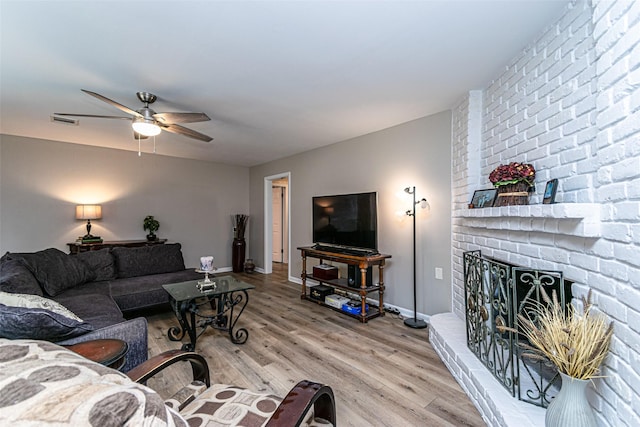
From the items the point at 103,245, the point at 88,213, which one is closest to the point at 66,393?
the point at 103,245

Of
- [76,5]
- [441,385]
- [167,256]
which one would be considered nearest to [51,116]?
[167,256]

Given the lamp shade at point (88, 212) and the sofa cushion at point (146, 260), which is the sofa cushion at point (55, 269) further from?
the lamp shade at point (88, 212)

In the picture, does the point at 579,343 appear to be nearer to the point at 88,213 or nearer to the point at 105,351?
the point at 105,351

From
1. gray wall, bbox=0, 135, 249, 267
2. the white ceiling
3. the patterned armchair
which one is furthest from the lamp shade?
the patterned armchair

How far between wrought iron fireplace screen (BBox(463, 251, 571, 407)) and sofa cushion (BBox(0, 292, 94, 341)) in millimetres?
2387

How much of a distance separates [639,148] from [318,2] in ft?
5.33

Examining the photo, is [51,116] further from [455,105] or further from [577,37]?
[577,37]

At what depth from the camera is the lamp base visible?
3004 millimetres

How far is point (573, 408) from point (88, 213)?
5.81 meters

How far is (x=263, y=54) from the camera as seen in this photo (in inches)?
79.6

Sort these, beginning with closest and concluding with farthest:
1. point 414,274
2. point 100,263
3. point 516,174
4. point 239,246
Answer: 1. point 516,174
2. point 414,274
3. point 100,263
4. point 239,246

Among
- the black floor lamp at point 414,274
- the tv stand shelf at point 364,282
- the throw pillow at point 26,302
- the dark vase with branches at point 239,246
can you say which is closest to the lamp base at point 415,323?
the black floor lamp at point 414,274

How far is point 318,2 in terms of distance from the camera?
1.54 meters

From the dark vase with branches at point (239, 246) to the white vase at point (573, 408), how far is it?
554 centimetres
